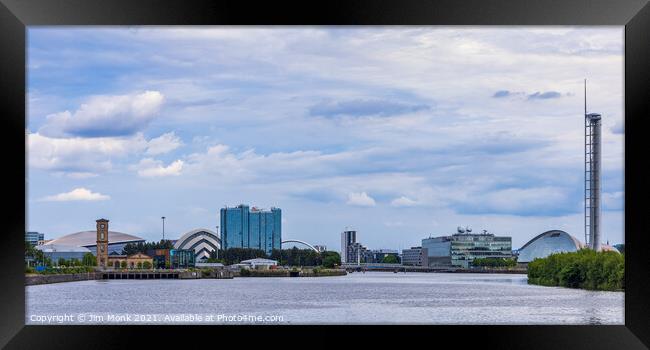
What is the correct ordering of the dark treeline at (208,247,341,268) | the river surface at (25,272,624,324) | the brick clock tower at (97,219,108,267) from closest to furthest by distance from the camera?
the river surface at (25,272,624,324) < the brick clock tower at (97,219,108,267) < the dark treeline at (208,247,341,268)

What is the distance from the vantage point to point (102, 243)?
54875mm

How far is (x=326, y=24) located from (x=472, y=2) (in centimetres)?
111

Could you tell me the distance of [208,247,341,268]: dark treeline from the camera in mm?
60469

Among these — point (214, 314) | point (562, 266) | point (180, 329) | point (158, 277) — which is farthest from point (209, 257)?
point (180, 329)

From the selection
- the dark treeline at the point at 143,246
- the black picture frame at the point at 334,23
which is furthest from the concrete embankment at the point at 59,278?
the black picture frame at the point at 334,23

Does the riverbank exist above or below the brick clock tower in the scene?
below

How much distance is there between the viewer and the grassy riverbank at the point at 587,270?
3172 centimetres

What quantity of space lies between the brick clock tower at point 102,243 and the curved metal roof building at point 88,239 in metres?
6.48

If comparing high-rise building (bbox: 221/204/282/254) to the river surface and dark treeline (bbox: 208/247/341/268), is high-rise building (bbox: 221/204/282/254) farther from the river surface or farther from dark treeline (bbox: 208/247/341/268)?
the river surface

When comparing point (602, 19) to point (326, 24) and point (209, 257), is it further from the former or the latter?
point (209, 257)

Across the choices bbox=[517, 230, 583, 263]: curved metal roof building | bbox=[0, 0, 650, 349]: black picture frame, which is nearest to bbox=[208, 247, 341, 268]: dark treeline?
bbox=[517, 230, 583, 263]: curved metal roof building

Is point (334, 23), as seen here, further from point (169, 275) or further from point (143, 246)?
point (143, 246)

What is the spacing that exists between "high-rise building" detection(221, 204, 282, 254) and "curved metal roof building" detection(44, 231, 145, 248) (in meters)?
6.49

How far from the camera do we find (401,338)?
675cm
